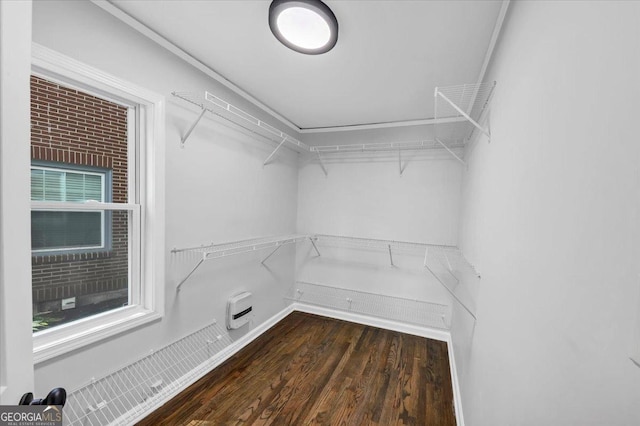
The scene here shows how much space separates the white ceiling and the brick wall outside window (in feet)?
1.96

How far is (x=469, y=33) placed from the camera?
141 cm

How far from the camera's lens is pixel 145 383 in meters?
1.66

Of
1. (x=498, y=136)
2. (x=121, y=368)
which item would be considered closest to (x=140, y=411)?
(x=121, y=368)

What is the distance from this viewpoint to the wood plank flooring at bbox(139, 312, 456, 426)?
5.60 ft

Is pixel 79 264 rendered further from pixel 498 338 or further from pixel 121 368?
pixel 498 338

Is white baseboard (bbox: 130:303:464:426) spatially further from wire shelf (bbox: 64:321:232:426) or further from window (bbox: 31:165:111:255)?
window (bbox: 31:165:111:255)

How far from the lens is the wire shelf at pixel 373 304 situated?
2.89 meters

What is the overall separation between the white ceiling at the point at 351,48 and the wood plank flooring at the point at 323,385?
2.45m

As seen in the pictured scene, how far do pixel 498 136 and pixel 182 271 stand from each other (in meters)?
2.19

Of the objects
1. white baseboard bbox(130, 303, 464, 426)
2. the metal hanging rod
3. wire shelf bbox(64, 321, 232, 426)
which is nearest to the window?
wire shelf bbox(64, 321, 232, 426)

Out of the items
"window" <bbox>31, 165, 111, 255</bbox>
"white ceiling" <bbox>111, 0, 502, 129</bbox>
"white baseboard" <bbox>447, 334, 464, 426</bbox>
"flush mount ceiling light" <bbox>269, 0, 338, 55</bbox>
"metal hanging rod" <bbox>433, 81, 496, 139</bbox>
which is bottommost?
"white baseboard" <bbox>447, 334, 464, 426</bbox>

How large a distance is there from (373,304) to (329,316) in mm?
615

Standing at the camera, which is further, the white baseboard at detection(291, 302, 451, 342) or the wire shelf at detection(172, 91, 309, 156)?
the white baseboard at detection(291, 302, 451, 342)

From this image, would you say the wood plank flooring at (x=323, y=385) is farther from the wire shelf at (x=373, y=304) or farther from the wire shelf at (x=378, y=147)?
the wire shelf at (x=378, y=147)
